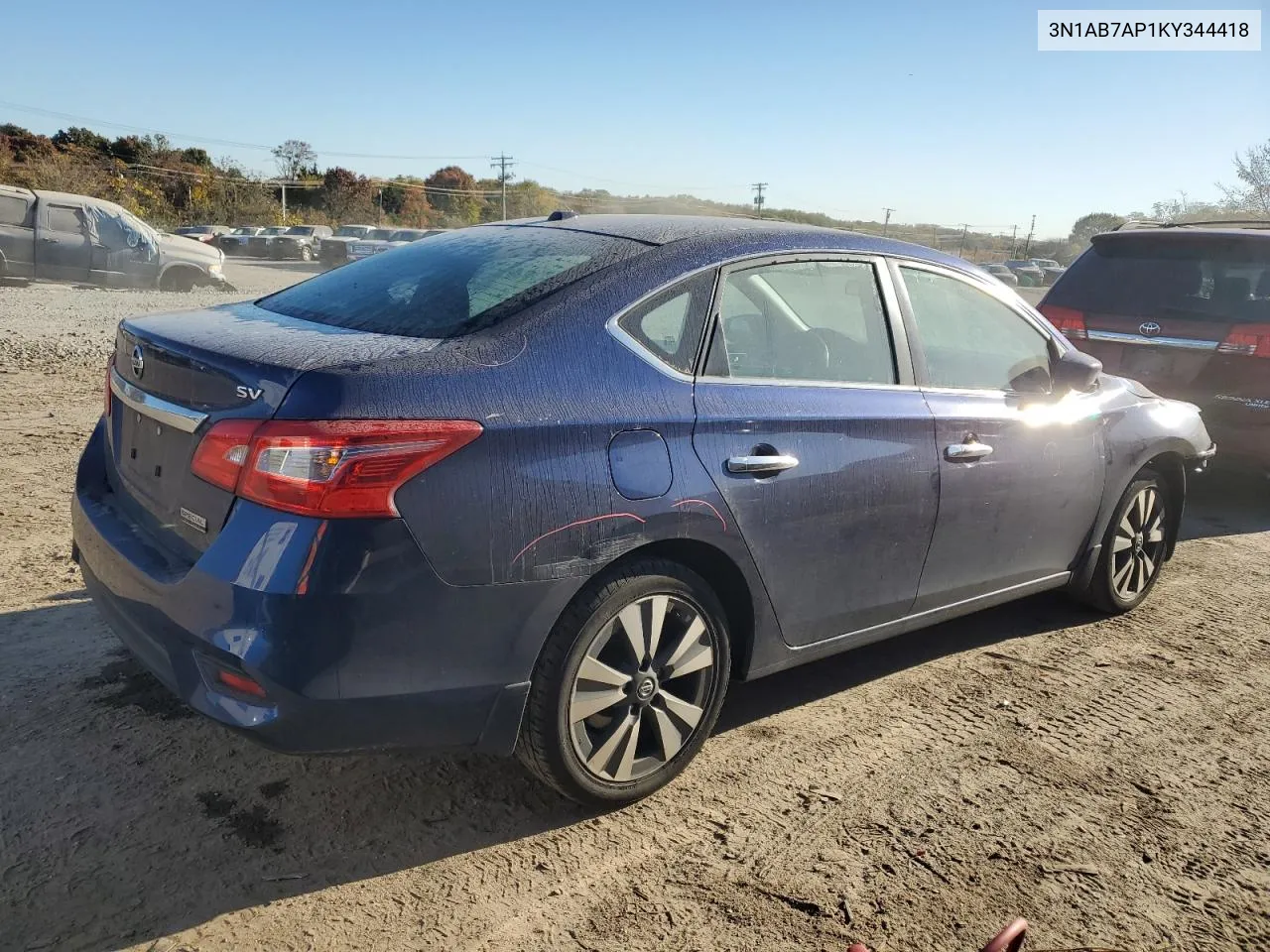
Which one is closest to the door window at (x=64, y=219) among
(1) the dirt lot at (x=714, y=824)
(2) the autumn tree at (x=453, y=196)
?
(1) the dirt lot at (x=714, y=824)

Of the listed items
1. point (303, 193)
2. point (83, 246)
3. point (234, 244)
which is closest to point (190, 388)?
point (83, 246)

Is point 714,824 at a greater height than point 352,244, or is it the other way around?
point 352,244

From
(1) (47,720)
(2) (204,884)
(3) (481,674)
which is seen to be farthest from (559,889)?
(1) (47,720)

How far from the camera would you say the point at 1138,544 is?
4.73 meters

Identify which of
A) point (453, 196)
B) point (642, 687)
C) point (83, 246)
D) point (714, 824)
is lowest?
point (714, 824)

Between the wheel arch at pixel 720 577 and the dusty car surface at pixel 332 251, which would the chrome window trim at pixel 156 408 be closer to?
the wheel arch at pixel 720 577

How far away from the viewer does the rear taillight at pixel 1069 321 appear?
6.98 meters

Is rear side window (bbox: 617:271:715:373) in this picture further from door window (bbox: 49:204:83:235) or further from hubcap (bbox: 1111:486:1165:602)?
door window (bbox: 49:204:83:235)

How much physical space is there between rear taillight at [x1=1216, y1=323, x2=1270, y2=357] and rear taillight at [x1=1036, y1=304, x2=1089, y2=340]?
0.85m

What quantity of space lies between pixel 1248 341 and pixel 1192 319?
36 cm

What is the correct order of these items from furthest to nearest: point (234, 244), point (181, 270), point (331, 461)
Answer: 1. point (234, 244)
2. point (181, 270)
3. point (331, 461)

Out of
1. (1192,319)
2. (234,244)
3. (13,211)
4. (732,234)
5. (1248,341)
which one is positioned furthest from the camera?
(234,244)

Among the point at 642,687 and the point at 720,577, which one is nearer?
the point at 642,687

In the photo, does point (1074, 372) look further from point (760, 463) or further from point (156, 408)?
point (156, 408)
